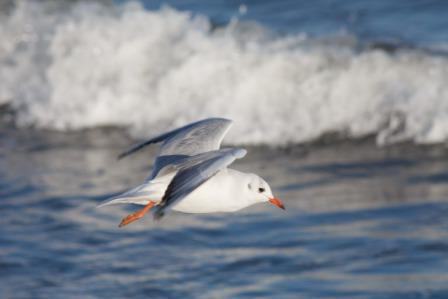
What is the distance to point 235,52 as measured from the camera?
11.3 m

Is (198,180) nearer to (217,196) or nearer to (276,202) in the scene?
(217,196)

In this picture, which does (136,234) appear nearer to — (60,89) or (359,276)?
(359,276)

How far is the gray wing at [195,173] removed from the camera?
16.5 feet

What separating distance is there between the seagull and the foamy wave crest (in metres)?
3.41

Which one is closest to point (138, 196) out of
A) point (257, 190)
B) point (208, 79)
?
point (257, 190)

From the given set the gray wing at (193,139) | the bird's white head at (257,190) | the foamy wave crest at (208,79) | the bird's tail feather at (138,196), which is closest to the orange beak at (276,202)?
the bird's white head at (257,190)

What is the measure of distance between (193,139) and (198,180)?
127 centimetres

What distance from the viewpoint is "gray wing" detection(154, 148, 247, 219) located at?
5.02 meters

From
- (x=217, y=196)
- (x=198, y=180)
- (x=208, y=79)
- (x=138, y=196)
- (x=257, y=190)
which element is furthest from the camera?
(x=208, y=79)

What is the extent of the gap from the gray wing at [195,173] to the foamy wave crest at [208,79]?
4.31 metres

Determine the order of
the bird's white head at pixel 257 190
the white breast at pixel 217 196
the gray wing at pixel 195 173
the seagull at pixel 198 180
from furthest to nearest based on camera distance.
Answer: the bird's white head at pixel 257 190 < the white breast at pixel 217 196 < the seagull at pixel 198 180 < the gray wing at pixel 195 173

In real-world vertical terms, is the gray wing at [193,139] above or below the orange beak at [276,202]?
above

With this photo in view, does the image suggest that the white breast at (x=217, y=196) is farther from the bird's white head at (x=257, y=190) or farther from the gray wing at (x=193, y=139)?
the gray wing at (x=193, y=139)

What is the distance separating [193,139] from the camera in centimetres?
641
